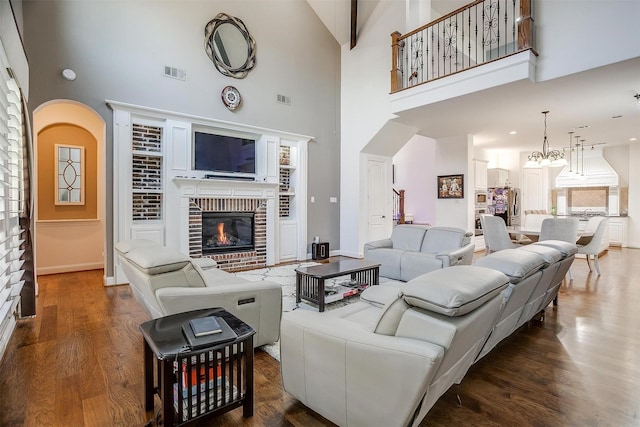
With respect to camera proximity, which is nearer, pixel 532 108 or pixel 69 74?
pixel 69 74

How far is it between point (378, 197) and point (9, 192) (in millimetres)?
5960

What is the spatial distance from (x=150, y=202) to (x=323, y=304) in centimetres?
322

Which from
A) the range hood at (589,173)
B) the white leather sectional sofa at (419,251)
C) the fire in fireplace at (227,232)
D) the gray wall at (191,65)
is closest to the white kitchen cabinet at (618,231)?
the range hood at (589,173)

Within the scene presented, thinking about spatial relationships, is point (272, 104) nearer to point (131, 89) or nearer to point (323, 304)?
point (131, 89)

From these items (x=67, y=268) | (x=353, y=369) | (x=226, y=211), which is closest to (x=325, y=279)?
(x=353, y=369)

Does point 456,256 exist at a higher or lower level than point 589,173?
lower

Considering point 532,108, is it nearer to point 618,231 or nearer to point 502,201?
point 502,201

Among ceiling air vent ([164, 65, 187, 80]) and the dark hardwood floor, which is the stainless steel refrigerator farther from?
ceiling air vent ([164, 65, 187, 80])

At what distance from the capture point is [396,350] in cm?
128

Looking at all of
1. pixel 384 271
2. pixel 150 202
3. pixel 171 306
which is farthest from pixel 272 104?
pixel 171 306

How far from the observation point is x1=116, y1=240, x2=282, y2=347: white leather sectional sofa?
2.10 meters

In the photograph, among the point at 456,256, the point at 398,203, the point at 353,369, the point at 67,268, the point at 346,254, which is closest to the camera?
the point at 353,369

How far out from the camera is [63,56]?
13.8 feet

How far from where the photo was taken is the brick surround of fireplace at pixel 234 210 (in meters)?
5.14
